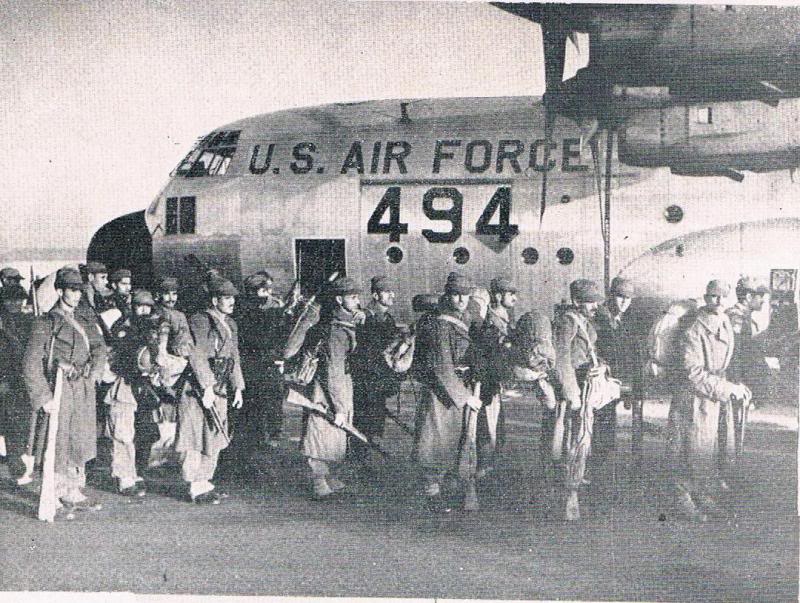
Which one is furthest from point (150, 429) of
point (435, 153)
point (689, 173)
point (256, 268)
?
point (689, 173)

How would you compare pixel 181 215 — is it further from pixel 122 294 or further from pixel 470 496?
pixel 470 496

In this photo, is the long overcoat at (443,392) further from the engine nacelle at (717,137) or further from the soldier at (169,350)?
the engine nacelle at (717,137)

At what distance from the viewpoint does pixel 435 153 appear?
23.9 ft

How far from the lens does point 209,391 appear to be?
5.82 meters

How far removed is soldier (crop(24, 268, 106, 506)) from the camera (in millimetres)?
5812

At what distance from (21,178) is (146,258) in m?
1.62

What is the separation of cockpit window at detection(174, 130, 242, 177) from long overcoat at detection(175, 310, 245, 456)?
99.0 inches

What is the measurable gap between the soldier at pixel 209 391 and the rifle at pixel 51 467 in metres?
0.99

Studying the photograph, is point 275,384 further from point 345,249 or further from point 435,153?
point 435,153

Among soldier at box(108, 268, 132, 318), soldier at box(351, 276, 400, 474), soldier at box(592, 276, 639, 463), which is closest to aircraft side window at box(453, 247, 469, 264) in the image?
soldier at box(351, 276, 400, 474)

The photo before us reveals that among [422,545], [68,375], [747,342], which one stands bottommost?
[422,545]

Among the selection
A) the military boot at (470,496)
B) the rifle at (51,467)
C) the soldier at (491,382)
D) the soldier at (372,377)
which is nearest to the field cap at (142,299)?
the rifle at (51,467)

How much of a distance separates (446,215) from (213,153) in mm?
2741

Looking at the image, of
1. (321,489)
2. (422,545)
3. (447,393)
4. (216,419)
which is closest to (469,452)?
(447,393)
